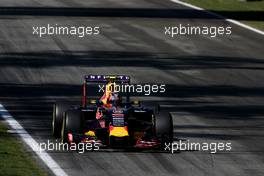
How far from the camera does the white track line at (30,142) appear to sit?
2161 cm

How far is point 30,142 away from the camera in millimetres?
24250

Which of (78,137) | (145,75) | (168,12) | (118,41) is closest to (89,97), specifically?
(145,75)

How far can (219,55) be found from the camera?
133 feet

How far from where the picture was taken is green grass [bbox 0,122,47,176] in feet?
69.5

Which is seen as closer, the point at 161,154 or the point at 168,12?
the point at 161,154

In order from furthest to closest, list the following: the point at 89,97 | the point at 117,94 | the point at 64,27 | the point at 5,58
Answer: the point at 64,27 → the point at 5,58 → the point at 89,97 → the point at 117,94

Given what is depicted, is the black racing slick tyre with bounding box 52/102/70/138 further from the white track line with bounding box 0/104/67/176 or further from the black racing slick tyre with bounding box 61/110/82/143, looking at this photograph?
the black racing slick tyre with bounding box 61/110/82/143

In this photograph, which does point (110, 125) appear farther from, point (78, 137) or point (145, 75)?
point (145, 75)

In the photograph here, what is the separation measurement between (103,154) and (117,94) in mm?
1982

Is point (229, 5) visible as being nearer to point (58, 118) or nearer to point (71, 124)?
point (58, 118)

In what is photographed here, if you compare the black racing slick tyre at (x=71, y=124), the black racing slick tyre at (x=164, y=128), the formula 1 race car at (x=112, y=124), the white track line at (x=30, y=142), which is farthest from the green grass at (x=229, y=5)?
the black racing slick tyre at (x=71, y=124)

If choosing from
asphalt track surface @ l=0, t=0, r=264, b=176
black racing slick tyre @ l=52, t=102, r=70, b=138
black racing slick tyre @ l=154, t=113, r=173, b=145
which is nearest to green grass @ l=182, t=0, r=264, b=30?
asphalt track surface @ l=0, t=0, r=264, b=176

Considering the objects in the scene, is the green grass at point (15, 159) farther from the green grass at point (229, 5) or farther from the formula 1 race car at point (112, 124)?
the green grass at point (229, 5)

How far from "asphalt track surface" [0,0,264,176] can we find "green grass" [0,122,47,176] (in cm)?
57
